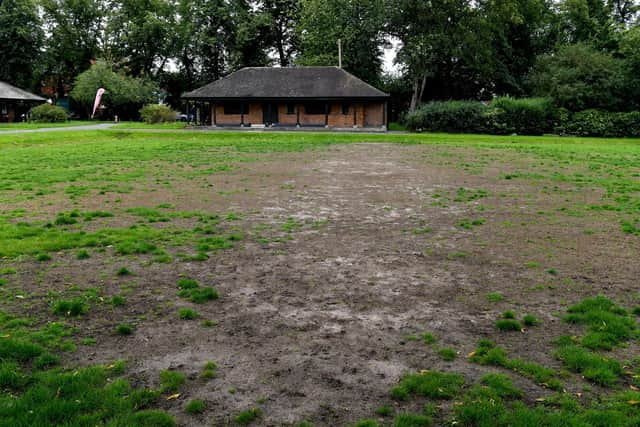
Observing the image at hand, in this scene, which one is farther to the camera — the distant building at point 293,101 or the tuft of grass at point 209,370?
the distant building at point 293,101

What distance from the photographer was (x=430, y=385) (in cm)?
394

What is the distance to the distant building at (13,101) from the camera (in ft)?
153

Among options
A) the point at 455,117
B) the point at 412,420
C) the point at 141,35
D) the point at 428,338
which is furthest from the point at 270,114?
the point at 412,420

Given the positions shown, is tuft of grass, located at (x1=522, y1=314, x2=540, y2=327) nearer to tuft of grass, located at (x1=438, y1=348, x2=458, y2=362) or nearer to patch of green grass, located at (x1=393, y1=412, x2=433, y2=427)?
tuft of grass, located at (x1=438, y1=348, x2=458, y2=362)

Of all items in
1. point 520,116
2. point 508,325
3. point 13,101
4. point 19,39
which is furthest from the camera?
point 19,39

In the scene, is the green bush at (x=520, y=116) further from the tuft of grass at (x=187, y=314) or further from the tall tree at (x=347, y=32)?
the tuft of grass at (x=187, y=314)

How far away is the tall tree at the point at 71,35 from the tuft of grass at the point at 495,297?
214ft

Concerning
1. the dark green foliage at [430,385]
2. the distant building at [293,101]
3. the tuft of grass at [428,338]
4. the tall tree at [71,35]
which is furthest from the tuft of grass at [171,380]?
the tall tree at [71,35]

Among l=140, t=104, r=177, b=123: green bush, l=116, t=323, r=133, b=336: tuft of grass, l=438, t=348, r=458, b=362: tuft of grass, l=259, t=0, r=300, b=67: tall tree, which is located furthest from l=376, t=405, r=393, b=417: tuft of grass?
l=259, t=0, r=300, b=67: tall tree

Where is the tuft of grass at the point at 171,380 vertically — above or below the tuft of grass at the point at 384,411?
above

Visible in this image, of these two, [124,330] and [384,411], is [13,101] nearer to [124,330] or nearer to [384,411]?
[124,330]

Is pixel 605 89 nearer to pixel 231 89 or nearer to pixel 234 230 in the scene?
pixel 231 89

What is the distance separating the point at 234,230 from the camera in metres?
8.95

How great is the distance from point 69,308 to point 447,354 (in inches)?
146
